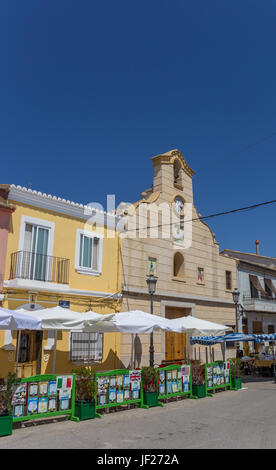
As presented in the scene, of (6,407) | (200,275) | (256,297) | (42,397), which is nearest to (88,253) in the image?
(200,275)

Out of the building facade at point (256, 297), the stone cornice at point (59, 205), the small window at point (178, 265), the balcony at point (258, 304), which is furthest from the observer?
the building facade at point (256, 297)

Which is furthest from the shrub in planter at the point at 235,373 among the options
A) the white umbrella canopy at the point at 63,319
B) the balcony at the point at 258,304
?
the balcony at the point at 258,304

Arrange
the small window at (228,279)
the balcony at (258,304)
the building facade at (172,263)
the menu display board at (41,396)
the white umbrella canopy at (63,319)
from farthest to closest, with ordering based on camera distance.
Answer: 1. the balcony at (258,304)
2. the small window at (228,279)
3. the building facade at (172,263)
4. the white umbrella canopy at (63,319)
5. the menu display board at (41,396)

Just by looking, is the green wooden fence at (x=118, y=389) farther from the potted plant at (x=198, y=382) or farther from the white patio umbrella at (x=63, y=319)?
the potted plant at (x=198, y=382)

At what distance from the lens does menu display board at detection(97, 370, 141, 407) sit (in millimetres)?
10078

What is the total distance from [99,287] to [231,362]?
5.92 metres

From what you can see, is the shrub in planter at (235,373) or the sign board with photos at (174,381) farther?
the shrub in planter at (235,373)

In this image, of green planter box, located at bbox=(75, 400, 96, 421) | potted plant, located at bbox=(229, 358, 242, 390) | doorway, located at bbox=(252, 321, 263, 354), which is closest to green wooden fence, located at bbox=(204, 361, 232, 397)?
potted plant, located at bbox=(229, 358, 242, 390)

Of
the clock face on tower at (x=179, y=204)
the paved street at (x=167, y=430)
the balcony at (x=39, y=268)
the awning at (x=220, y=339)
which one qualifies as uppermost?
the clock face on tower at (x=179, y=204)

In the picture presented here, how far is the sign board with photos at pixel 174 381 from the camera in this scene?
1173 cm

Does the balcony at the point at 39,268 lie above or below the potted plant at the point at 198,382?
above

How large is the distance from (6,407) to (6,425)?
0.34 m

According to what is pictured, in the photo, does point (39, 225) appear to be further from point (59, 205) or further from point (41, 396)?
point (41, 396)
